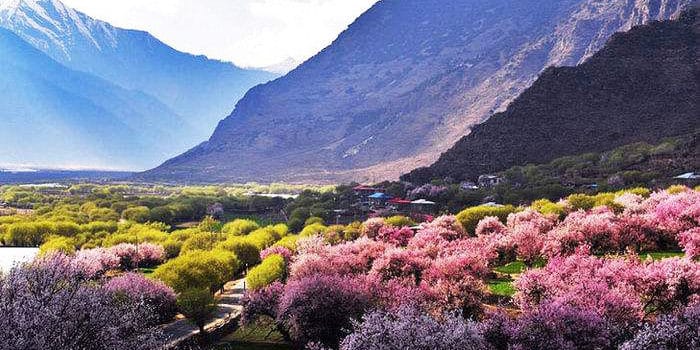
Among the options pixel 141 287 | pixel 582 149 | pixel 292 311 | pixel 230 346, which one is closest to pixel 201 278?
pixel 141 287

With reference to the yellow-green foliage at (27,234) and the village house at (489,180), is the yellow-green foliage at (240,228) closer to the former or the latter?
the yellow-green foliage at (27,234)

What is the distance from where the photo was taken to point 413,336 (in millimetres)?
16297

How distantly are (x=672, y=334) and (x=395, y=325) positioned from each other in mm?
7152

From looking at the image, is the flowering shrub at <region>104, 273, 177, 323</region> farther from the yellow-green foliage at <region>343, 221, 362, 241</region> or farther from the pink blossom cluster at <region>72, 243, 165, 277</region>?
the yellow-green foliage at <region>343, 221, 362, 241</region>

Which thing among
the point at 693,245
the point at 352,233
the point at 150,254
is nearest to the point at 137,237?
the point at 150,254

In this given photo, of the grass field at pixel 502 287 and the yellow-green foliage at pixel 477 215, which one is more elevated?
the yellow-green foliage at pixel 477 215

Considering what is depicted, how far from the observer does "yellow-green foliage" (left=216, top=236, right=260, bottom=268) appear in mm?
53125

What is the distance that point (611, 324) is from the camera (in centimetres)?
1870

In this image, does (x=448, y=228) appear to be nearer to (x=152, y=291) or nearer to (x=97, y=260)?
(x=152, y=291)

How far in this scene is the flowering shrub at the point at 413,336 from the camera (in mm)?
15945

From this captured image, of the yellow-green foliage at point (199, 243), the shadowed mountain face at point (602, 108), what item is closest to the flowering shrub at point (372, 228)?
the yellow-green foliage at point (199, 243)

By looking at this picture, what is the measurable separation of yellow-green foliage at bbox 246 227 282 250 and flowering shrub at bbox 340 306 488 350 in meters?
40.4

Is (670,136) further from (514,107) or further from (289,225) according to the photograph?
(289,225)

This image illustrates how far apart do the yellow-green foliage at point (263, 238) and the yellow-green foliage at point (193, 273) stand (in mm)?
13679
